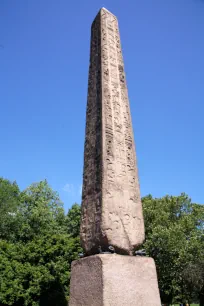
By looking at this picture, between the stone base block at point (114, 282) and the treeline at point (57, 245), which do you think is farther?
the treeline at point (57, 245)

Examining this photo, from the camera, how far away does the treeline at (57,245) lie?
1412cm

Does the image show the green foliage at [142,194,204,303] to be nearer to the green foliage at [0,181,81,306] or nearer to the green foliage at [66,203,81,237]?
the green foliage at [0,181,81,306]

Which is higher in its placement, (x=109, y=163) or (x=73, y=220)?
(x=73, y=220)

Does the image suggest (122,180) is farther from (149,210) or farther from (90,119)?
(149,210)

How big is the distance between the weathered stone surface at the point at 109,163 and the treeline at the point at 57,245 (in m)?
10.8

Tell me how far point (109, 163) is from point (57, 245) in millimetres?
11769

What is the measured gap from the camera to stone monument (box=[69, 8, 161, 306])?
3828 millimetres

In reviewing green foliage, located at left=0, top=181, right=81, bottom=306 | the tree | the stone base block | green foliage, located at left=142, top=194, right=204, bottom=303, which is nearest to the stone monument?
the stone base block

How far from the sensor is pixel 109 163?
187 inches

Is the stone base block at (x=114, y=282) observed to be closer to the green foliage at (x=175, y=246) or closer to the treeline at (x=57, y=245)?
the treeline at (x=57, y=245)

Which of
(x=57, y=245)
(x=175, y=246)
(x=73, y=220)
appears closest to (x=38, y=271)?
(x=57, y=245)

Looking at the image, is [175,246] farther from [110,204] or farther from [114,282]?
[114,282]

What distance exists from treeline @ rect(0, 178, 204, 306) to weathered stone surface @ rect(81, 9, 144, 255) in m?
10.8

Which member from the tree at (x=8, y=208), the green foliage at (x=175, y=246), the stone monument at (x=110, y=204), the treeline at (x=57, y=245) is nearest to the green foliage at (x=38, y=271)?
the treeline at (x=57, y=245)
